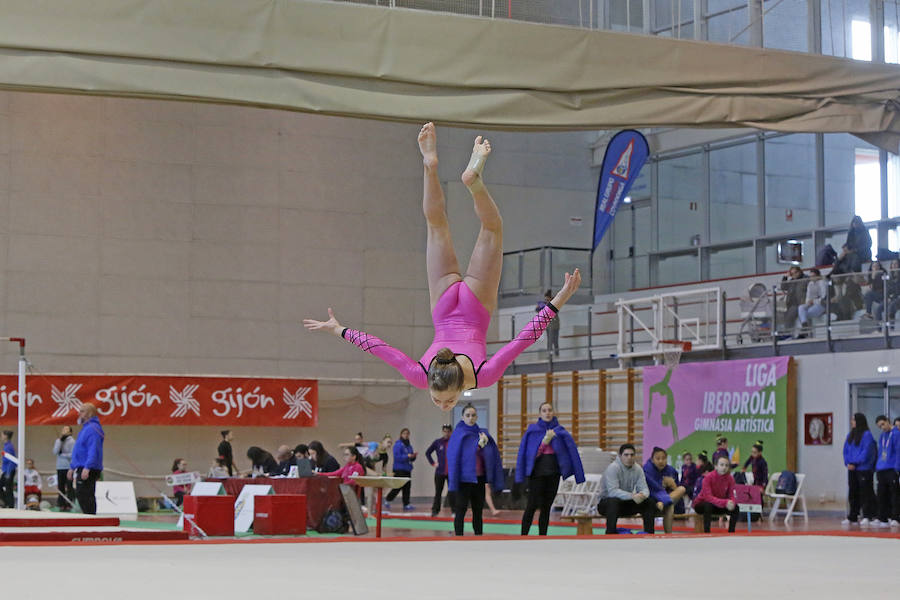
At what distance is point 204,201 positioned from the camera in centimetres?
2389

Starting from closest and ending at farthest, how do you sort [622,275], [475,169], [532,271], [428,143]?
[475,169]
[428,143]
[532,271]
[622,275]

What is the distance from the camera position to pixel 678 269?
24094 mm

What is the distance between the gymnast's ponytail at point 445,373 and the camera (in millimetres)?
7738

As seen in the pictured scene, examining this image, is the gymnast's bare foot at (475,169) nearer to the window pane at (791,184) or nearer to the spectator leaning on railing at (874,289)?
the spectator leaning on railing at (874,289)

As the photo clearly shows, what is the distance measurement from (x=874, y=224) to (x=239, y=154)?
1202 cm

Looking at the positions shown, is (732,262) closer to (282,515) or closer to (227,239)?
(227,239)

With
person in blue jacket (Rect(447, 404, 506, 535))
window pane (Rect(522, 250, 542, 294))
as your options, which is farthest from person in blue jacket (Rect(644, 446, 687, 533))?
window pane (Rect(522, 250, 542, 294))

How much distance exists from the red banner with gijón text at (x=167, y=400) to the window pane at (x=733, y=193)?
8.40m

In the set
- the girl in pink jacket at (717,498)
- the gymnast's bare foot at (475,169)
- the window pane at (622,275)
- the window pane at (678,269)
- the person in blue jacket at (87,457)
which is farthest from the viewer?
the window pane at (622,275)

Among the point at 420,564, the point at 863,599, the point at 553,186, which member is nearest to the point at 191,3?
the point at 420,564

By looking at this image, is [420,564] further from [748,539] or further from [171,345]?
[171,345]

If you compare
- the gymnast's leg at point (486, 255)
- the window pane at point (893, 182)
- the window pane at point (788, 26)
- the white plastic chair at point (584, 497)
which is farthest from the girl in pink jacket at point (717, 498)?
the window pane at point (788, 26)

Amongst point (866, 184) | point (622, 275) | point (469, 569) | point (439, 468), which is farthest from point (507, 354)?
point (622, 275)

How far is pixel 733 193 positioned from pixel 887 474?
9453mm
